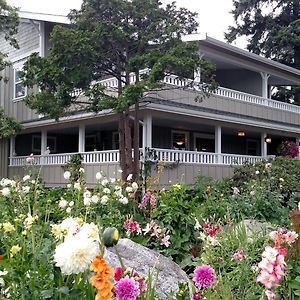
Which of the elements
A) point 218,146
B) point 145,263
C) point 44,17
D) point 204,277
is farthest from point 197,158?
point 204,277

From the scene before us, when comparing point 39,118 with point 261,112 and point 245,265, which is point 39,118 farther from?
point 245,265

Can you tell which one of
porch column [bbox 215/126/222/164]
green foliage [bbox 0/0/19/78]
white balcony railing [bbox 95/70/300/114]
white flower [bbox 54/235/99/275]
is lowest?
white flower [bbox 54/235/99/275]

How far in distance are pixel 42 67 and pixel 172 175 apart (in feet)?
17.7

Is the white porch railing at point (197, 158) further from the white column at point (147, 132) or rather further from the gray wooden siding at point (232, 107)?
the gray wooden siding at point (232, 107)

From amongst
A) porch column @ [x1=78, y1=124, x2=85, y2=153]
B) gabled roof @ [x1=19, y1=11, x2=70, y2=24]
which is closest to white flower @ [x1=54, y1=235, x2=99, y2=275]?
gabled roof @ [x1=19, y1=11, x2=70, y2=24]

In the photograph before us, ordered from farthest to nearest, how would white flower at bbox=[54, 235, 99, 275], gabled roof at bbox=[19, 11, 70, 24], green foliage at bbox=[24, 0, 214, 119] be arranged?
gabled roof at bbox=[19, 11, 70, 24], green foliage at bbox=[24, 0, 214, 119], white flower at bbox=[54, 235, 99, 275]

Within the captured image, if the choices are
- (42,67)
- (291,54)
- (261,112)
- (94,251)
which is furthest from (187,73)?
(291,54)

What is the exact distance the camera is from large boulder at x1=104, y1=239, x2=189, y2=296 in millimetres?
3766

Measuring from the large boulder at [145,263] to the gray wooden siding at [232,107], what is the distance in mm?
9802

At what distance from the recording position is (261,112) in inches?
774

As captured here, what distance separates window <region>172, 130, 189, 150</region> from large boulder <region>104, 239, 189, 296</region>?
15.2 m

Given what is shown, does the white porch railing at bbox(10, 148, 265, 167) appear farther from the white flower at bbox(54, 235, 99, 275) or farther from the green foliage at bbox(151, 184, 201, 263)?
the white flower at bbox(54, 235, 99, 275)

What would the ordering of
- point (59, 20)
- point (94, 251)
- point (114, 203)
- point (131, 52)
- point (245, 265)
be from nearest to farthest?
point (94, 251) → point (245, 265) → point (114, 203) → point (131, 52) → point (59, 20)

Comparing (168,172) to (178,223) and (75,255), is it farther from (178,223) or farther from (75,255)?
(75,255)
